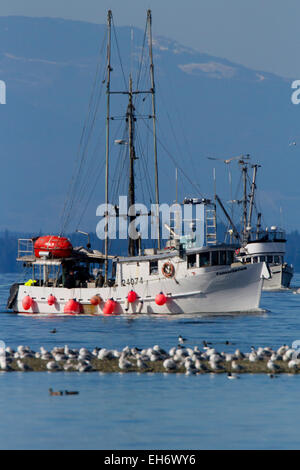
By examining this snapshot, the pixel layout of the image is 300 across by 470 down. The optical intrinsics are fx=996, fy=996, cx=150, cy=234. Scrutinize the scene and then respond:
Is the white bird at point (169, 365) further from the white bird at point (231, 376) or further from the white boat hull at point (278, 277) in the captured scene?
the white boat hull at point (278, 277)

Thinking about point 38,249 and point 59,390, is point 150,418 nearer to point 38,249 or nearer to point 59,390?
point 59,390

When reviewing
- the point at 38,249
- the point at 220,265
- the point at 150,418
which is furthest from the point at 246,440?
the point at 38,249

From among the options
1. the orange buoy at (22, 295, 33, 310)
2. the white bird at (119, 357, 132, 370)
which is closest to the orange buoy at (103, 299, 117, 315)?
the orange buoy at (22, 295, 33, 310)

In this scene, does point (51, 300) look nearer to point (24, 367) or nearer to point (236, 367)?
point (24, 367)

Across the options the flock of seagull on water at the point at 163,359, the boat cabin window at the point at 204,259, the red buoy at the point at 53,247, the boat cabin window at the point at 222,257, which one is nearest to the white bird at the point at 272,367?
the flock of seagull on water at the point at 163,359

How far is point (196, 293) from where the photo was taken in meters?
71.2

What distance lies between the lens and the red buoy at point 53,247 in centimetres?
7850

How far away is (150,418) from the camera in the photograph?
34031 millimetres

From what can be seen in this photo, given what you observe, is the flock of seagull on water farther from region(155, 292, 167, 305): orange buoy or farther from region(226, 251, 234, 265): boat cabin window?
region(226, 251, 234, 265): boat cabin window

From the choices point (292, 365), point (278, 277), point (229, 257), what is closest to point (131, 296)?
point (229, 257)

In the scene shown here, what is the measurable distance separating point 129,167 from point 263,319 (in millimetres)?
16232

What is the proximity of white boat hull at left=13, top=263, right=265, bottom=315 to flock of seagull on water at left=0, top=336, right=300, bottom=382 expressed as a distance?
68.1 feet

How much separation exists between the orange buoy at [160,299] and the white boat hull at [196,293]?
59 centimetres

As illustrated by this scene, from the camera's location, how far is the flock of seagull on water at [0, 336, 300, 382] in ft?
142
